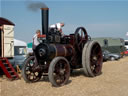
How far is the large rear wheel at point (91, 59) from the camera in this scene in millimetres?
7016

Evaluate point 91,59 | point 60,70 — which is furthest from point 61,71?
point 91,59

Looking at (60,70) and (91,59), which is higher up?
(91,59)

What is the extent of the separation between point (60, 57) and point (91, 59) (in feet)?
6.70

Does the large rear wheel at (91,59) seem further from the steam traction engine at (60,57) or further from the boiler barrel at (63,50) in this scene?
the boiler barrel at (63,50)

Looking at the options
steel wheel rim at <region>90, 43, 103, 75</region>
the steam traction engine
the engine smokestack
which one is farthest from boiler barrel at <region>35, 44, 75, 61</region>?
steel wheel rim at <region>90, 43, 103, 75</region>

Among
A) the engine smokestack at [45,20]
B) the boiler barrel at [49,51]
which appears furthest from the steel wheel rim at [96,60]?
the engine smokestack at [45,20]

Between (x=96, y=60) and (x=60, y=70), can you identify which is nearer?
(x=60, y=70)

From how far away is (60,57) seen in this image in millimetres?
5918

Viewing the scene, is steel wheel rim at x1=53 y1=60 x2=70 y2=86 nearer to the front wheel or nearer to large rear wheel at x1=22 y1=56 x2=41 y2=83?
the front wheel

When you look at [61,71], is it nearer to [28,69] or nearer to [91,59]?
[28,69]

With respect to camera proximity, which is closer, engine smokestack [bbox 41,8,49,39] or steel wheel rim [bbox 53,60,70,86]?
steel wheel rim [bbox 53,60,70,86]

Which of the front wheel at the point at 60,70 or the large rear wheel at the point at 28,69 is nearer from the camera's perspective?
the front wheel at the point at 60,70

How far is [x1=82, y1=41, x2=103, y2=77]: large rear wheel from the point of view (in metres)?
7.02

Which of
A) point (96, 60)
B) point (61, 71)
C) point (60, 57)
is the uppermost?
point (60, 57)
